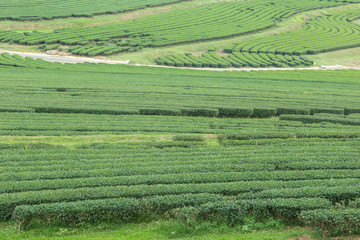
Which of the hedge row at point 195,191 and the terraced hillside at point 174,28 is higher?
the terraced hillside at point 174,28

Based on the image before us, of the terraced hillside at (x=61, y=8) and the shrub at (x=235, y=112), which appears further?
the terraced hillside at (x=61, y=8)

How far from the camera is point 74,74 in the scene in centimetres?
4616

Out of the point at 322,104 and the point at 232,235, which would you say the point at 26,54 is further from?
the point at 232,235

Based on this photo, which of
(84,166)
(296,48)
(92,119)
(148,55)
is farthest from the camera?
(296,48)

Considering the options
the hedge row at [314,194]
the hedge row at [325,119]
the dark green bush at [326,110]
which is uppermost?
the dark green bush at [326,110]

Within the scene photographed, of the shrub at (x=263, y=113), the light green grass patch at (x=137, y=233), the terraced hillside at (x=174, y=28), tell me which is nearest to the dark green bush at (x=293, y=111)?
the shrub at (x=263, y=113)

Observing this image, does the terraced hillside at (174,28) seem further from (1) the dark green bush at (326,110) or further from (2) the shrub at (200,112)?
(1) the dark green bush at (326,110)

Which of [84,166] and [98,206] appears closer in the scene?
[98,206]

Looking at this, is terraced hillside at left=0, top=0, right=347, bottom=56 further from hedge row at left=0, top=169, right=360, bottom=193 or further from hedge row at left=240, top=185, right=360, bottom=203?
hedge row at left=240, top=185, right=360, bottom=203

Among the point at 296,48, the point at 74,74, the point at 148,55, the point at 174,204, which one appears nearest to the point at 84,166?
the point at 174,204

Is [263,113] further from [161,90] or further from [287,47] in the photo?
[287,47]

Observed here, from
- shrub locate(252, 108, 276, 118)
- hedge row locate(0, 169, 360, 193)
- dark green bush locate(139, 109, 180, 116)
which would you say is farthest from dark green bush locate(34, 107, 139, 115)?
hedge row locate(0, 169, 360, 193)

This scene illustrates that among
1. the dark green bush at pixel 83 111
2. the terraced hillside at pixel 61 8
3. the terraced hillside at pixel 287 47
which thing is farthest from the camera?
the terraced hillside at pixel 61 8

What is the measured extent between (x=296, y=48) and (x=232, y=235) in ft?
221
